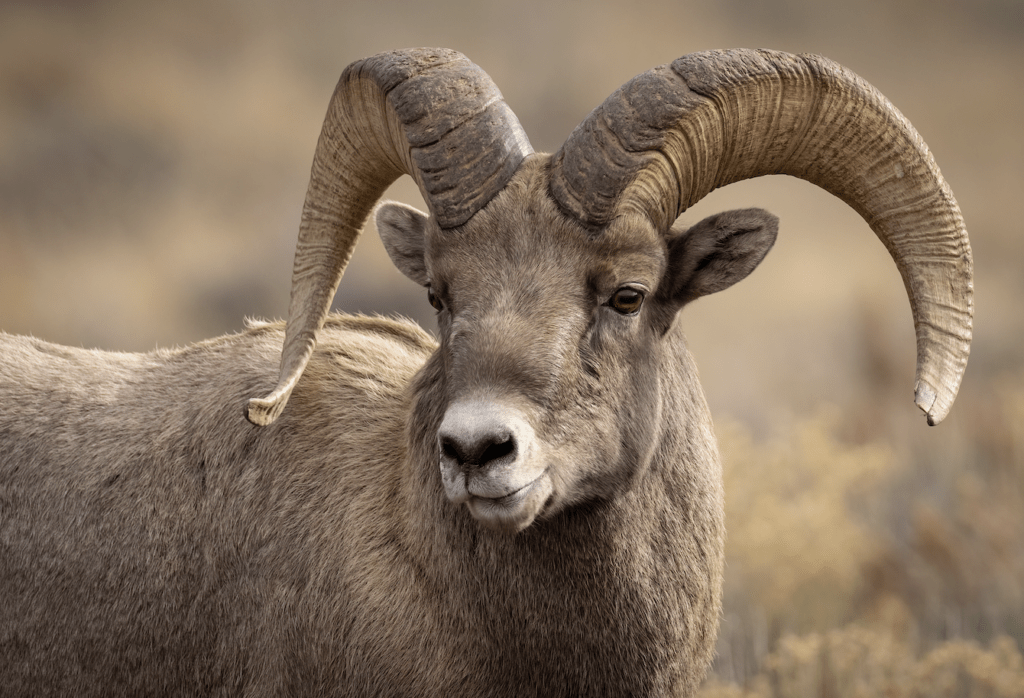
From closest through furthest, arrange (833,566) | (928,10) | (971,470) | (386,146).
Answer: (386,146) < (833,566) < (971,470) < (928,10)

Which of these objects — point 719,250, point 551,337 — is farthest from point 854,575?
point 551,337

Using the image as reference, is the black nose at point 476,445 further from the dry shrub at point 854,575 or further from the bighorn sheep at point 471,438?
the dry shrub at point 854,575

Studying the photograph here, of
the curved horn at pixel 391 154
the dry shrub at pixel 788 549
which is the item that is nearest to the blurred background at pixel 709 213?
the dry shrub at pixel 788 549

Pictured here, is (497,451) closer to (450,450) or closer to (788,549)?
(450,450)

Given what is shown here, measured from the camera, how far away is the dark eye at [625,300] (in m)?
3.49

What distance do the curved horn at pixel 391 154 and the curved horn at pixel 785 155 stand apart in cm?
34

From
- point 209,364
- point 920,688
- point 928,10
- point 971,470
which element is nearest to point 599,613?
point 209,364

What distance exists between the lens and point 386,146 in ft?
13.0

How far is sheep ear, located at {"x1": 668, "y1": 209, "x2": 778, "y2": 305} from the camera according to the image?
3740mm

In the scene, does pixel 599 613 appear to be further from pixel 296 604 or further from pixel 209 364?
pixel 209 364

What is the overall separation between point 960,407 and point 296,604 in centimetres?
1039

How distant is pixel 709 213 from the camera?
11383 mm

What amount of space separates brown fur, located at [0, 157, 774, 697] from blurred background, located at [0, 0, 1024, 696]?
5305 mm

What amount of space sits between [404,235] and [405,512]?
1.38 metres
